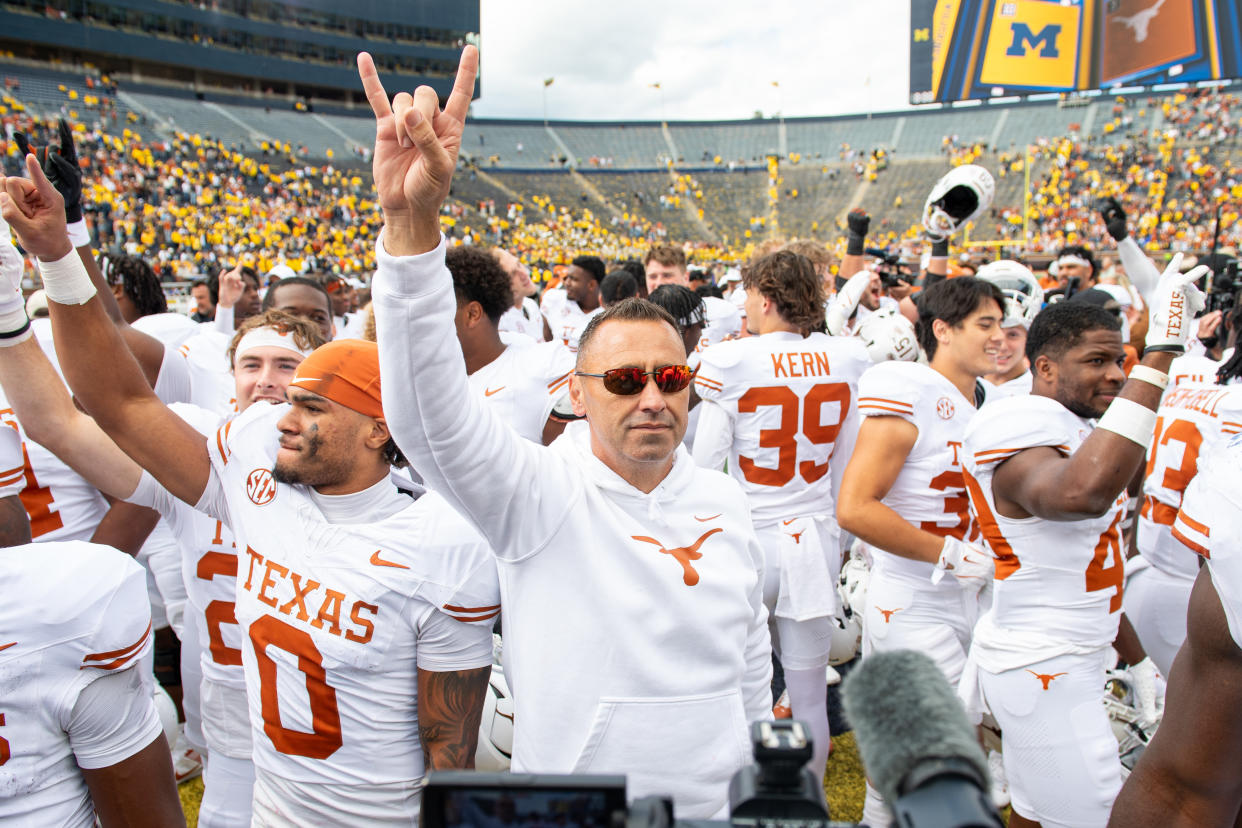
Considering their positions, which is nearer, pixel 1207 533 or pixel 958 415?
pixel 1207 533

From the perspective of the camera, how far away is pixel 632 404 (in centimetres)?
175

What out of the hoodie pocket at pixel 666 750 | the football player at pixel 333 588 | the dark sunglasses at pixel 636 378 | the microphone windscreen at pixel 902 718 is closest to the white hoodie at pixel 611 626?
the hoodie pocket at pixel 666 750

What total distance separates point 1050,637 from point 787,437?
1.38m

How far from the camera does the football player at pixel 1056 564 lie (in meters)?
2.43

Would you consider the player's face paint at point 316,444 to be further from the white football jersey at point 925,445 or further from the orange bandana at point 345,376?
the white football jersey at point 925,445

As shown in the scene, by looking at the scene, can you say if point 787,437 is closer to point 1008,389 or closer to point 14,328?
point 1008,389

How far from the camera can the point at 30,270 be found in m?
14.8

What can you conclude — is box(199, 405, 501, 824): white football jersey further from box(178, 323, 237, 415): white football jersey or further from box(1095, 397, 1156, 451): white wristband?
box(178, 323, 237, 415): white football jersey

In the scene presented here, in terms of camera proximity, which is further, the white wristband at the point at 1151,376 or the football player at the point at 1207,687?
the white wristband at the point at 1151,376

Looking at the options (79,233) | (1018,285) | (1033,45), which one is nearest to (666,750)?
(79,233)

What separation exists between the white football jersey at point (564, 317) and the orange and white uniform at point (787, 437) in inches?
71.4

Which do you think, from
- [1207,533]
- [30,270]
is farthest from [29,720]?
→ [30,270]

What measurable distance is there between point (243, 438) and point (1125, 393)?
2.47 metres

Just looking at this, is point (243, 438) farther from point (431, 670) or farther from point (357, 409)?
point (431, 670)
